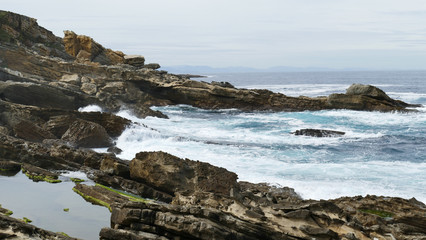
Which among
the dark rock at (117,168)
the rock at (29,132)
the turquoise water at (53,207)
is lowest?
the turquoise water at (53,207)

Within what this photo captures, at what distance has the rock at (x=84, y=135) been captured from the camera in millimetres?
21953

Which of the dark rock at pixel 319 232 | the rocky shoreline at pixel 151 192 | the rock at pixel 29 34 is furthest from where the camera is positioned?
the rock at pixel 29 34

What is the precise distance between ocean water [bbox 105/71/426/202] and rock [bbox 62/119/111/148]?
5.35 ft

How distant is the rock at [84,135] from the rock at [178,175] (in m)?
7.84

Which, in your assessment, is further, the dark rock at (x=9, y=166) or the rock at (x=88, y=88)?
the rock at (x=88, y=88)

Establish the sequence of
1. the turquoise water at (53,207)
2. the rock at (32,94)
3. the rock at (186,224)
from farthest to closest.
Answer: the rock at (32,94) < the turquoise water at (53,207) < the rock at (186,224)

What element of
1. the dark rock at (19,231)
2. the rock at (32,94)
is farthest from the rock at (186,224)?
the rock at (32,94)

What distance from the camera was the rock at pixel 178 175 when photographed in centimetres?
1429

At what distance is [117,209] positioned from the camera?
363 inches

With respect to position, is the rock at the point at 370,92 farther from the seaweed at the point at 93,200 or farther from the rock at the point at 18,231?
the rock at the point at 18,231

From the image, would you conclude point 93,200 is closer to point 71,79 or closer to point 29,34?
point 71,79

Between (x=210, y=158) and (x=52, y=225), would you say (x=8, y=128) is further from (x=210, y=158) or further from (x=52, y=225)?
(x=52, y=225)

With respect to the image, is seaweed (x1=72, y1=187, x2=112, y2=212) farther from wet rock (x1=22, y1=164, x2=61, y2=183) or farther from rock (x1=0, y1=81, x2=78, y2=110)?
rock (x1=0, y1=81, x2=78, y2=110)

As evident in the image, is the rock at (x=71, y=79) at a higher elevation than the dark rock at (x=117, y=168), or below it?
higher
